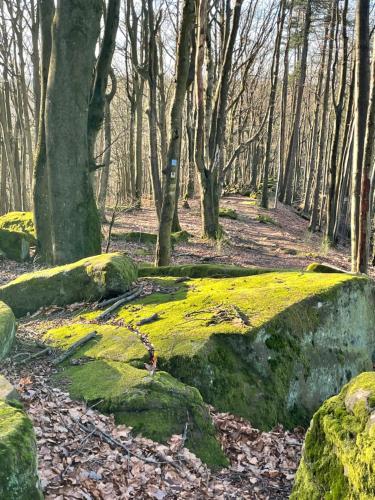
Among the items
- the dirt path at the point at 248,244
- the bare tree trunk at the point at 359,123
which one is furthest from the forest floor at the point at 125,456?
the dirt path at the point at 248,244

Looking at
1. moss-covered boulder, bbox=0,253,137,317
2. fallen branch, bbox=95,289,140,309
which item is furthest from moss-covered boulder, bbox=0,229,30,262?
fallen branch, bbox=95,289,140,309

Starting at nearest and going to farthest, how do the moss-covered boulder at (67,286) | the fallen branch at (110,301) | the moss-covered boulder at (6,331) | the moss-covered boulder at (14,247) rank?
the moss-covered boulder at (6,331)
the fallen branch at (110,301)
the moss-covered boulder at (67,286)
the moss-covered boulder at (14,247)

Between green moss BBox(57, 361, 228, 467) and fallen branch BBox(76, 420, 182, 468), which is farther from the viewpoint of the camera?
green moss BBox(57, 361, 228, 467)

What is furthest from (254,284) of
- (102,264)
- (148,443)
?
(148,443)

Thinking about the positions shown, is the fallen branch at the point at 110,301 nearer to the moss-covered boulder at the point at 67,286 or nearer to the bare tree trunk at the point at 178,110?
the moss-covered boulder at the point at 67,286

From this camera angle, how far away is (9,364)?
525 cm

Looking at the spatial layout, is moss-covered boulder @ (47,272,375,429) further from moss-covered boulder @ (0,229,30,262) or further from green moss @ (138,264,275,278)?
moss-covered boulder @ (0,229,30,262)

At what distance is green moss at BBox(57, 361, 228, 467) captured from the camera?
427cm

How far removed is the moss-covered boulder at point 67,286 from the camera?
23.7 feet

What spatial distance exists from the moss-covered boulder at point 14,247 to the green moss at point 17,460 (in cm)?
847

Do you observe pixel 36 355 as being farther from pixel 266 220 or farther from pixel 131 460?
pixel 266 220

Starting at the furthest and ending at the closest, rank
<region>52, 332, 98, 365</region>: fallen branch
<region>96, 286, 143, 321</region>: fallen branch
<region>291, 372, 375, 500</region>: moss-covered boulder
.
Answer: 1. <region>96, 286, 143, 321</region>: fallen branch
2. <region>52, 332, 98, 365</region>: fallen branch
3. <region>291, 372, 375, 500</region>: moss-covered boulder

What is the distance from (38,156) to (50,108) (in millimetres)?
1563

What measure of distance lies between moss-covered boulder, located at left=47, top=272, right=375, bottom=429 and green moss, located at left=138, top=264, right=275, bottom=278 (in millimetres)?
1063
